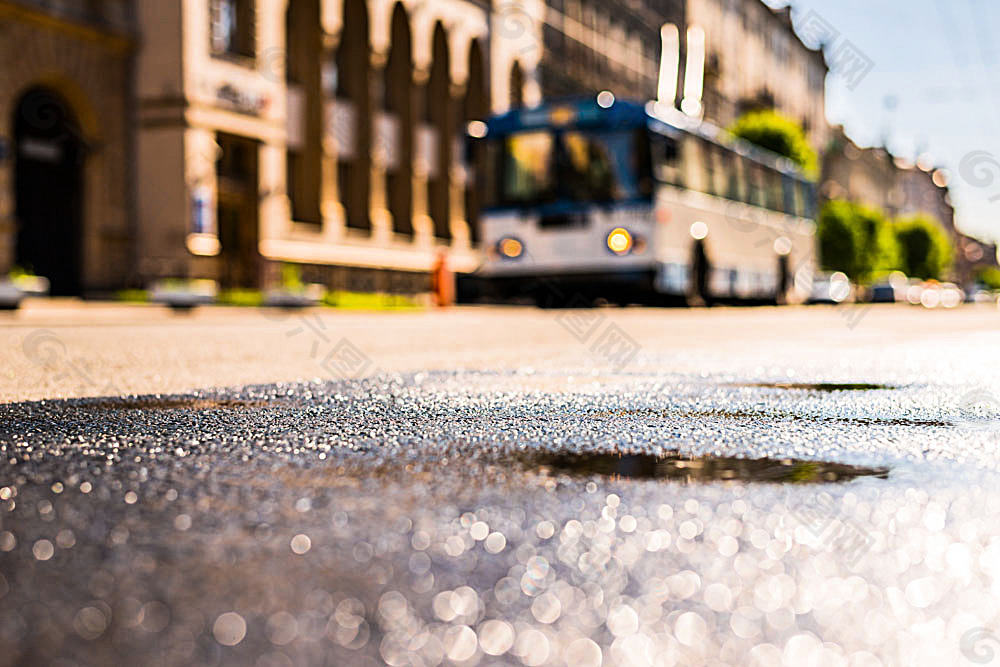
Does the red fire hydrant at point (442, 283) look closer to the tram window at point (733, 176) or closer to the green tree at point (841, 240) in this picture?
the tram window at point (733, 176)

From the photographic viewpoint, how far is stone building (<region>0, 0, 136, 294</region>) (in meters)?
27.2

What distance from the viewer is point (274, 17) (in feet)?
106

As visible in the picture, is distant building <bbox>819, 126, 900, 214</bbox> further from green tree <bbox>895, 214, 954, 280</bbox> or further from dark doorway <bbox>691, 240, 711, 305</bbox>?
dark doorway <bbox>691, 240, 711, 305</bbox>

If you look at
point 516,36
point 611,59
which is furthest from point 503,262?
point 611,59

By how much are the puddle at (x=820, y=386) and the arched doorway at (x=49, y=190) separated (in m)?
23.6

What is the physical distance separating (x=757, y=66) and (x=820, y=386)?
251 feet

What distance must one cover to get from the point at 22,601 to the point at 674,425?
9.80 feet

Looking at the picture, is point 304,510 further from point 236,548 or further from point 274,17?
point 274,17

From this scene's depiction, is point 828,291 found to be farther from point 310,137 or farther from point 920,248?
point 920,248

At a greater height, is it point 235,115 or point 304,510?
point 235,115

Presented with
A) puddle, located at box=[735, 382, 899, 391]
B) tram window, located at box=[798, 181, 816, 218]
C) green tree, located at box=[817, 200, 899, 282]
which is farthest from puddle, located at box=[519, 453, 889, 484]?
green tree, located at box=[817, 200, 899, 282]

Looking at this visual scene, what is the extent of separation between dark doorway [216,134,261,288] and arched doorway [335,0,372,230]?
18.1ft

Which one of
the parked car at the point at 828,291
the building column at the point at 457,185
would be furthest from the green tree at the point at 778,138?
the building column at the point at 457,185

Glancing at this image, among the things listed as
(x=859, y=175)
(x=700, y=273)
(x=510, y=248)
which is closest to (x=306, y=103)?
(x=510, y=248)
